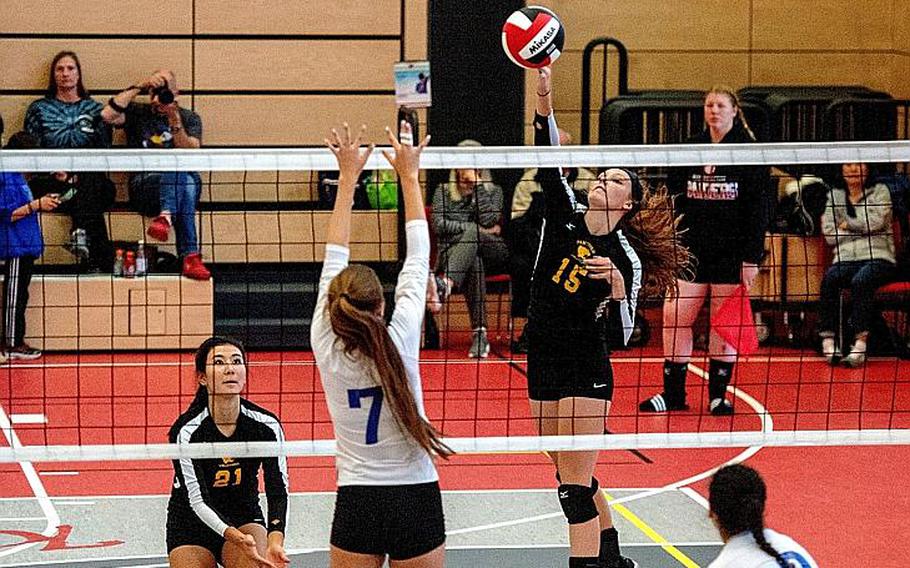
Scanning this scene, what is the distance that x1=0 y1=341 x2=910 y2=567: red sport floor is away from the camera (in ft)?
22.4

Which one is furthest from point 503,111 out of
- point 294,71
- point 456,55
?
point 294,71

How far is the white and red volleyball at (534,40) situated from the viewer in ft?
18.9

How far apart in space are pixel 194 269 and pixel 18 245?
1280mm

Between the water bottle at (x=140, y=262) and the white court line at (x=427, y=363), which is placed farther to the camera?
the water bottle at (x=140, y=262)

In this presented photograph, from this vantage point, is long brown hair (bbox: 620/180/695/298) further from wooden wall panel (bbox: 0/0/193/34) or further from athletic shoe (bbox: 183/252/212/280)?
wooden wall panel (bbox: 0/0/193/34)

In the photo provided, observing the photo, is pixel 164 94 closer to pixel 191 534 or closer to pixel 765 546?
pixel 191 534

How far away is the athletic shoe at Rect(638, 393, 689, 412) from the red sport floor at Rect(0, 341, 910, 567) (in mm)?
77

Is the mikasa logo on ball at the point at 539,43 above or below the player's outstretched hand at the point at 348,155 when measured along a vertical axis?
above

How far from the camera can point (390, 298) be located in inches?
417

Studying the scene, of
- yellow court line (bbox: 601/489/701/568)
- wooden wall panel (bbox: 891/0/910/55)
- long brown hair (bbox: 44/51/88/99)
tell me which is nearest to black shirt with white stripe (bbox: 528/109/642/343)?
yellow court line (bbox: 601/489/701/568)

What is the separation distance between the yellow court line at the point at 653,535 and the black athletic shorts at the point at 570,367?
970 millimetres

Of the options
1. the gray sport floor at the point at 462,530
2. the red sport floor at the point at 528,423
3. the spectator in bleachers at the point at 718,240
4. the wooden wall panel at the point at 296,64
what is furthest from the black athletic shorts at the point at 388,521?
the wooden wall panel at the point at 296,64

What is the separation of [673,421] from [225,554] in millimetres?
4041

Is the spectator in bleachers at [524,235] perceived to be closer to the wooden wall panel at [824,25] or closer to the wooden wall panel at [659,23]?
the wooden wall panel at [659,23]
